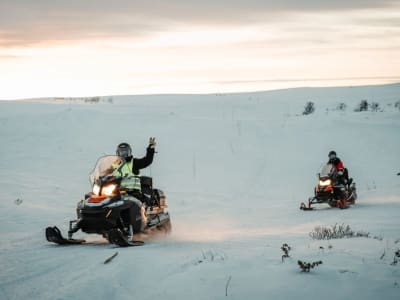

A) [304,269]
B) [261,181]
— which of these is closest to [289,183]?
[261,181]

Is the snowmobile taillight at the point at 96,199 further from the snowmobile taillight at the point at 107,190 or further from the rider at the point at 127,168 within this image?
the rider at the point at 127,168

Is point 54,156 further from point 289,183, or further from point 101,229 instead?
point 101,229

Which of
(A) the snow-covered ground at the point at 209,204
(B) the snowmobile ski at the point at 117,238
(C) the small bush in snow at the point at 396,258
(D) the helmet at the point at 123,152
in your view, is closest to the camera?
(A) the snow-covered ground at the point at 209,204

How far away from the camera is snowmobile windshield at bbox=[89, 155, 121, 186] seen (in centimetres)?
1169

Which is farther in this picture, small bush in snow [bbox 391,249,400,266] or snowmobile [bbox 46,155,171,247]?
snowmobile [bbox 46,155,171,247]

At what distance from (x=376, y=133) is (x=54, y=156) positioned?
17.8 metres

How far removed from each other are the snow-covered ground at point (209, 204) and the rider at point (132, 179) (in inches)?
22.1

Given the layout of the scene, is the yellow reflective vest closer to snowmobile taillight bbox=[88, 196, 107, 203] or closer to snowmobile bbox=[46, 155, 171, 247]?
snowmobile bbox=[46, 155, 171, 247]

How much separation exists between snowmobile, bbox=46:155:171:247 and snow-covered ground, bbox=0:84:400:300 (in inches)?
12.0

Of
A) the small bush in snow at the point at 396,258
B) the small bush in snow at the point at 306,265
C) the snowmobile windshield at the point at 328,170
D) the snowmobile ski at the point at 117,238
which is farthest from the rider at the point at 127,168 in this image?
the snowmobile windshield at the point at 328,170

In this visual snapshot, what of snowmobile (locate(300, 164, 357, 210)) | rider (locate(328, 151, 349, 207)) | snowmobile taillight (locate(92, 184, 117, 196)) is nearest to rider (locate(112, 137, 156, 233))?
snowmobile taillight (locate(92, 184, 117, 196))

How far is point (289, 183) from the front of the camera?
81.4 ft

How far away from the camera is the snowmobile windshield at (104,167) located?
11.7 meters

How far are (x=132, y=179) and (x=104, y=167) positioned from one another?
59 centimetres
